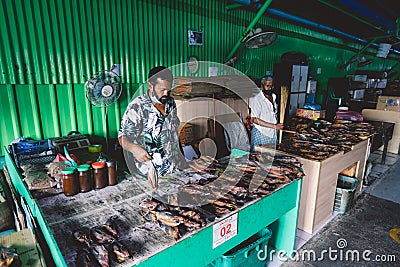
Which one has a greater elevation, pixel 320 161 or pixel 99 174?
pixel 99 174

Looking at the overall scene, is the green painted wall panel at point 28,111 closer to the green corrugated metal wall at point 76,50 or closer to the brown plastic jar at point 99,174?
the green corrugated metal wall at point 76,50

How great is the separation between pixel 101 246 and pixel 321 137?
3.11 meters

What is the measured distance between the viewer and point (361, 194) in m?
3.93

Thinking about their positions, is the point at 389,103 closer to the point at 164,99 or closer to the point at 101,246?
the point at 164,99

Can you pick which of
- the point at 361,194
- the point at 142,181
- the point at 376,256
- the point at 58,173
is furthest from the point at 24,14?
the point at 361,194

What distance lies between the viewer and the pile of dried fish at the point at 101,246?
3.72 feet

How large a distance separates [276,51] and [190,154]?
3417 mm

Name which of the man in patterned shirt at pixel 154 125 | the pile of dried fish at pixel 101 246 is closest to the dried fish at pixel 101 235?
the pile of dried fish at pixel 101 246

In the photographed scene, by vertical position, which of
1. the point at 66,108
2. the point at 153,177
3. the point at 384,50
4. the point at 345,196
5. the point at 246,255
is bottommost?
the point at 345,196

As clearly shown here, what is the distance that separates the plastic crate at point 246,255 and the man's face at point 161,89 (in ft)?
4.27

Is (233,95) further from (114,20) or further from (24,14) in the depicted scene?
(24,14)

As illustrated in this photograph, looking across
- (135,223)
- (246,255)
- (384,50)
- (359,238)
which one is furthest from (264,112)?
(384,50)

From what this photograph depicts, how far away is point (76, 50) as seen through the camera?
108 inches

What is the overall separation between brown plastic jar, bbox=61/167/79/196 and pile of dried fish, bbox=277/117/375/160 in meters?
2.12
